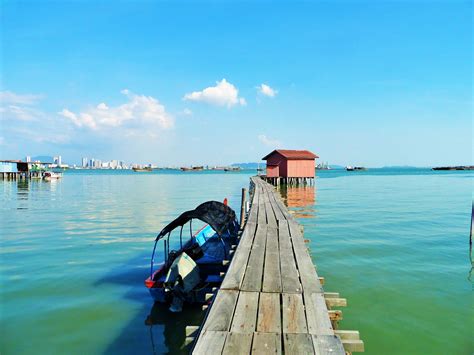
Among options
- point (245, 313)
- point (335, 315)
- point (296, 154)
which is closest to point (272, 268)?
point (335, 315)

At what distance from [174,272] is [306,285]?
3.88m

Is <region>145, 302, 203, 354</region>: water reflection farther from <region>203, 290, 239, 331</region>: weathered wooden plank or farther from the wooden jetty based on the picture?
<region>203, 290, 239, 331</region>: weathered wooden plank

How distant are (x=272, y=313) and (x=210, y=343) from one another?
3.40ft

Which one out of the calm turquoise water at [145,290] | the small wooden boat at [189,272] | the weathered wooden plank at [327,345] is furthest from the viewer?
the small wooden boat at [189,272]

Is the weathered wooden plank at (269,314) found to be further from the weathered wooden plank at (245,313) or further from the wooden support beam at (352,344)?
the wooden support beam at (352,344)

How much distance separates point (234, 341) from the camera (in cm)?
359

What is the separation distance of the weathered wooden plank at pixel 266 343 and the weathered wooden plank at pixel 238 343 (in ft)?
0.21

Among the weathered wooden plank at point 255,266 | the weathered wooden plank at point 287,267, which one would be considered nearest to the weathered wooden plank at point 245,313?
the weathered wooden plank at point 255,266

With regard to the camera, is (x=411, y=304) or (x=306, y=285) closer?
(x=306, y=285)

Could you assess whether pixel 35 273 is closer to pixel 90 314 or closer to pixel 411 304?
pixel 90 314

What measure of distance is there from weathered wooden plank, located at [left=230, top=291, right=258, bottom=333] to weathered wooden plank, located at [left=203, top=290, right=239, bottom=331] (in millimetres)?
71

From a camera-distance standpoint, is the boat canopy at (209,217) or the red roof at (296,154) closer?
the boat canopy at (209,217)

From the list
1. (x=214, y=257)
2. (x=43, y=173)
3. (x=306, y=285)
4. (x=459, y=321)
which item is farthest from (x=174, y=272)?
(x=43, y=173)

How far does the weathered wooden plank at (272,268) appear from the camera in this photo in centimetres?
513
